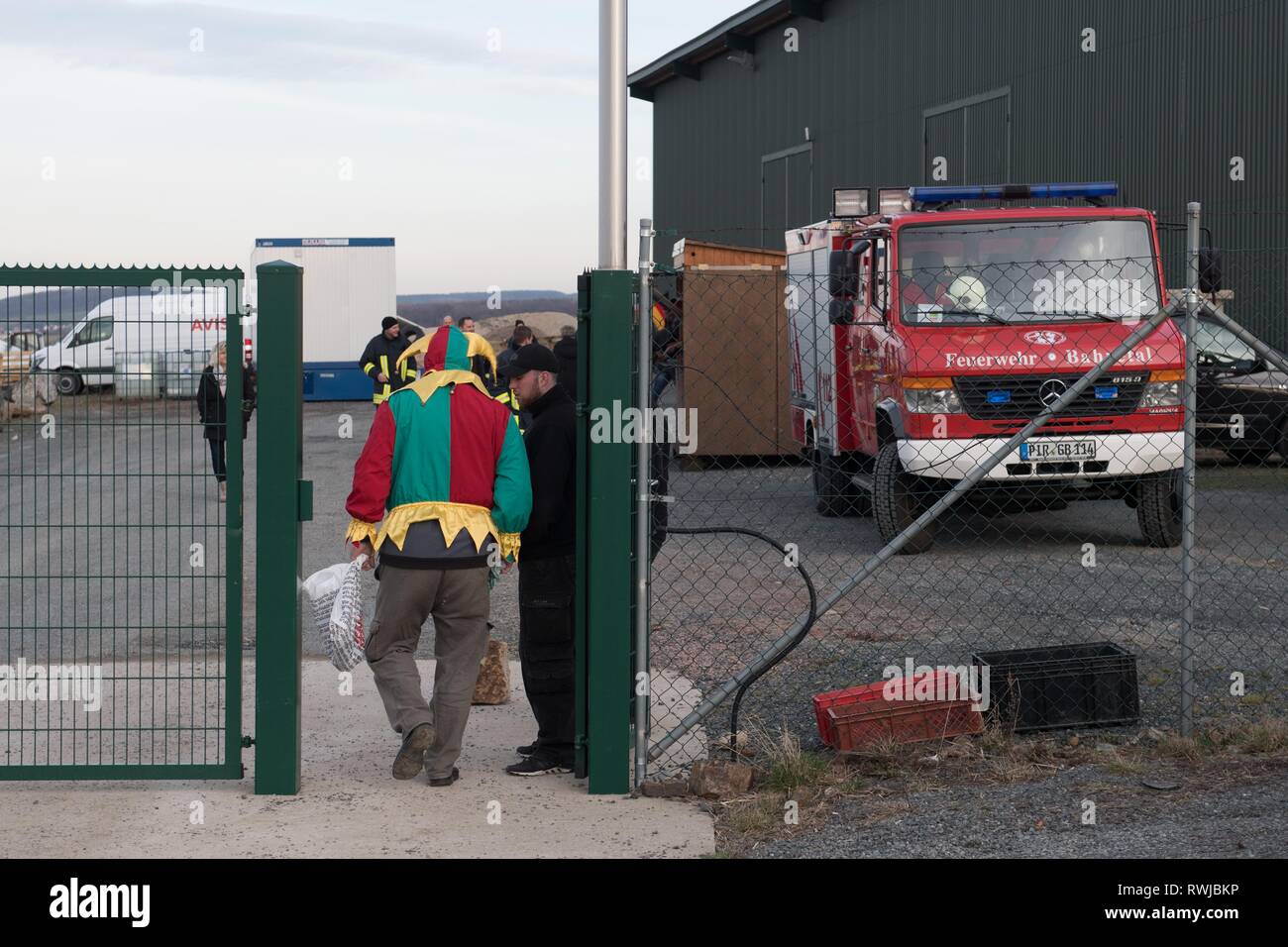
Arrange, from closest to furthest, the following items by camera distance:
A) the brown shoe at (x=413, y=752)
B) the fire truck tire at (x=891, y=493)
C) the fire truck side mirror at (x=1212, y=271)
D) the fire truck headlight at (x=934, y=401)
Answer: the brown shoe at (x=413, y=752), the fire truck side mirror at (x=1212, y=271), the fire truck headlight at (x=934, y=401), the fire truck tire at (x=891, y=493)

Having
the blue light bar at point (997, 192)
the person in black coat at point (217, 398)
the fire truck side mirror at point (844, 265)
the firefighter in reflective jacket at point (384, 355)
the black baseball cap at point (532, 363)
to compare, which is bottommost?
the person in black coat at point (217, 398)

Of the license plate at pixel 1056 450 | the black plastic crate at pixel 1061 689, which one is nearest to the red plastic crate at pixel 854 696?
the black plastic crate at pixel 1061 689

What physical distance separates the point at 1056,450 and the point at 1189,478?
4.63 m

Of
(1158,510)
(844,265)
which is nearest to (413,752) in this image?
(844,265)

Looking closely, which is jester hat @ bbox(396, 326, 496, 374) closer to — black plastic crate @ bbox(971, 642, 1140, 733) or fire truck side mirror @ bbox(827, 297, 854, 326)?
black plastic crate @ bbox(971, 642, 1140, 733)

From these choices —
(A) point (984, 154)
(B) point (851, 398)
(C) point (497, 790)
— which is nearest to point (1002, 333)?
(B) point (851, 398)

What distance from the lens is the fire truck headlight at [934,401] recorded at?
1131 cm

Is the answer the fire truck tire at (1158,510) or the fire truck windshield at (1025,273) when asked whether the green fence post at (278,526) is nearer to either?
the fire truck windshield at (1025,273)

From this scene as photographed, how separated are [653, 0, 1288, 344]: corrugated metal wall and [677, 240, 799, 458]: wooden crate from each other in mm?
2066

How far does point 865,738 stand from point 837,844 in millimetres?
1110

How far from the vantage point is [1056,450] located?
440 inches

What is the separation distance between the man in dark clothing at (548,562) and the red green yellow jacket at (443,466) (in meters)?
0.18

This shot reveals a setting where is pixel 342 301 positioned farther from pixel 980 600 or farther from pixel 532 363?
pixel 532 363

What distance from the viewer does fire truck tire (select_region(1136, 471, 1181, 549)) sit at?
12.1 metres
